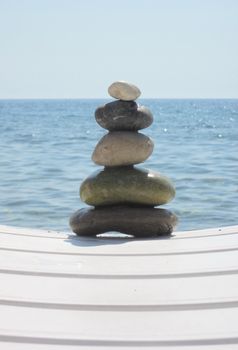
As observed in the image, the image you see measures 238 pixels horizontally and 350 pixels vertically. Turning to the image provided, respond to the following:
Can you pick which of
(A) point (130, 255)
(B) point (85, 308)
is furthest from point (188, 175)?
(B) point (85, 308)

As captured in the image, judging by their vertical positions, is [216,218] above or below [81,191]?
below

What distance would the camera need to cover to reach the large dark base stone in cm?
424

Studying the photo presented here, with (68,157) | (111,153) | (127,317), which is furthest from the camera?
(68,157)

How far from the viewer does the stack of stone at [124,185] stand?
429 centimetres

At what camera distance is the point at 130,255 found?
3314mm

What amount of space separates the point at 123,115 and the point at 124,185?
383 mm

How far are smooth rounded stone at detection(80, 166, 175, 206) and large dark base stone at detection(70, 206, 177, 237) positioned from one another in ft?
0.16

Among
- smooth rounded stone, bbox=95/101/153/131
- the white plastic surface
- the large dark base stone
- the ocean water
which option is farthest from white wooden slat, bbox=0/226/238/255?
the ocean water

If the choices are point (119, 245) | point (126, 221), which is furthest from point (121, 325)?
point (126, 221)

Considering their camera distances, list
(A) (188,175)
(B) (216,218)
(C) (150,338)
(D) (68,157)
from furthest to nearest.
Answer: (D) (68,157) < (A) (188,175) < (B) (216,218) < (C) (150,338)

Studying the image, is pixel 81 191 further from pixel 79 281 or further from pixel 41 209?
pixel 41 209

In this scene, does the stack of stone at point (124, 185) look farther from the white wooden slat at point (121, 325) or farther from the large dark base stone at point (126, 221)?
the white wooden slat at point (121, 325)

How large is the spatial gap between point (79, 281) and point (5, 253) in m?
0.58
